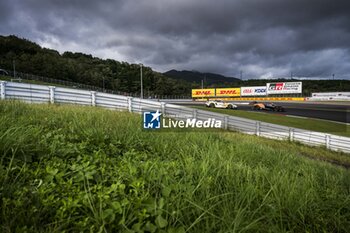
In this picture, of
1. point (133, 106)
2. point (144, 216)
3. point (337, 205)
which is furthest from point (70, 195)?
point (133, 106)

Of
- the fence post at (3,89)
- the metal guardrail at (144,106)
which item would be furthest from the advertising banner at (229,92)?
the fence post at (3,89)

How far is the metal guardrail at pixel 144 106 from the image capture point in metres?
12.7

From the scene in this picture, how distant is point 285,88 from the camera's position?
72875 mm

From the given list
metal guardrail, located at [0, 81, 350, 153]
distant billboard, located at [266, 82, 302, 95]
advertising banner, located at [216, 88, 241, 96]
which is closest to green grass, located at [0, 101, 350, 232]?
metal guardrail, located at [0, 81, 350, 153]

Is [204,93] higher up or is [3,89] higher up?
[204,93]

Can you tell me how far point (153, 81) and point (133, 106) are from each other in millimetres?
114913

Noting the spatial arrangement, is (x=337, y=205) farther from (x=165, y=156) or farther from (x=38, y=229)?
(x=38, y=229)

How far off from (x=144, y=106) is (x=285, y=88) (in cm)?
7069

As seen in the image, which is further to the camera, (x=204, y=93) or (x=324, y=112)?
(x=204, y=93)

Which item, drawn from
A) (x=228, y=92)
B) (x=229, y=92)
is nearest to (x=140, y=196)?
(x=229, y=92)

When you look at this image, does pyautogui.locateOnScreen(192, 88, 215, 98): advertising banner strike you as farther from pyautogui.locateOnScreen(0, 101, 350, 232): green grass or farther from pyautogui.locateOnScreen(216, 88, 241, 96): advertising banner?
pyautogui.locateOnScreen(0, 101, 350, 232): green grass

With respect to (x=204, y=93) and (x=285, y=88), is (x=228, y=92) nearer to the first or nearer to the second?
(x=204, y=93)

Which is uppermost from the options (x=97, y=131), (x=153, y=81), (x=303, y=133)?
(x=153, y=81)

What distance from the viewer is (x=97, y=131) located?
14.6 feet
